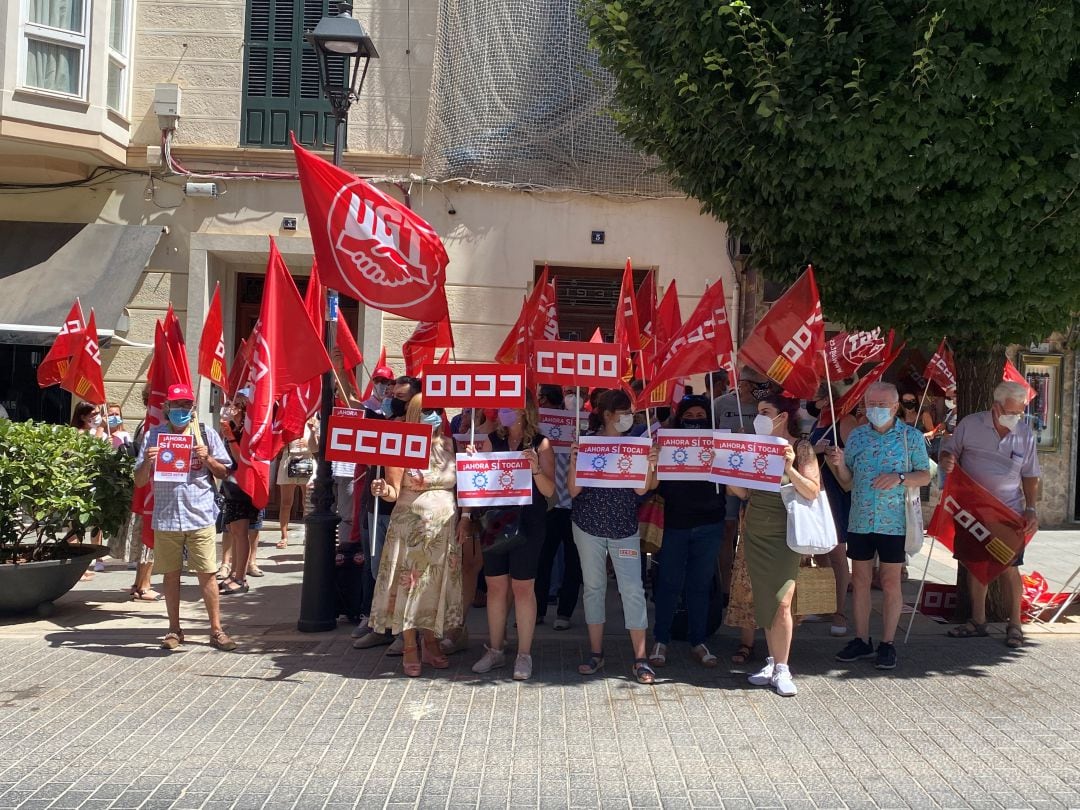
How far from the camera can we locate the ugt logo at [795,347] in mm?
6613

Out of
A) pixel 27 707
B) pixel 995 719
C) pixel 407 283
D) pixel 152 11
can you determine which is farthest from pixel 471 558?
pixel 152 11

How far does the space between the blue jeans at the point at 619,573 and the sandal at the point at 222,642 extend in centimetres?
263

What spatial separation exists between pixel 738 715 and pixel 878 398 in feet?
7.80

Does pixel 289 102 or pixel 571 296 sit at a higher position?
pixel 289 102

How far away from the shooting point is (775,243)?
745 centimetres

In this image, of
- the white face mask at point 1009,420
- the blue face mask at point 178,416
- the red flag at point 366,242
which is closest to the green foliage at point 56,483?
the blue face mask at point 178,416

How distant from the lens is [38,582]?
776cm

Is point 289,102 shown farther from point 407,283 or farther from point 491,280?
point 407,283

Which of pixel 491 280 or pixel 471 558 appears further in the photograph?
pixel 491 280

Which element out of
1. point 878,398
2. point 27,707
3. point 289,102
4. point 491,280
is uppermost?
point 289,102

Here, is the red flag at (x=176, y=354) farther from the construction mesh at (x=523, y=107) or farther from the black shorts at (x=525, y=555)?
the construction mesh at (x=523, y=107)

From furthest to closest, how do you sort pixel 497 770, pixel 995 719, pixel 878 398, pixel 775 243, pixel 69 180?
1. pixel 69 180
2. pixel 775 243
3. pixel 878 398
4. pixel 995 719
5. pixel 497 770

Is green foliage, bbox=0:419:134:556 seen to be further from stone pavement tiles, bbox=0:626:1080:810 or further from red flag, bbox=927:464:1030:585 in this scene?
red flag, bbox=927:464:1030:585

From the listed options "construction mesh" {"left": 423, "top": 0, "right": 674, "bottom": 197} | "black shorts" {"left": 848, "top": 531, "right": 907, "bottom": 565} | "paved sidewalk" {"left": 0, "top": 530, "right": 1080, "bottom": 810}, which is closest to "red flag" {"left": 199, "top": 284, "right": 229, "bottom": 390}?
"paved sidewalk" {"left": 0, "top": 530, "right": 1080, "bottom": 810}
